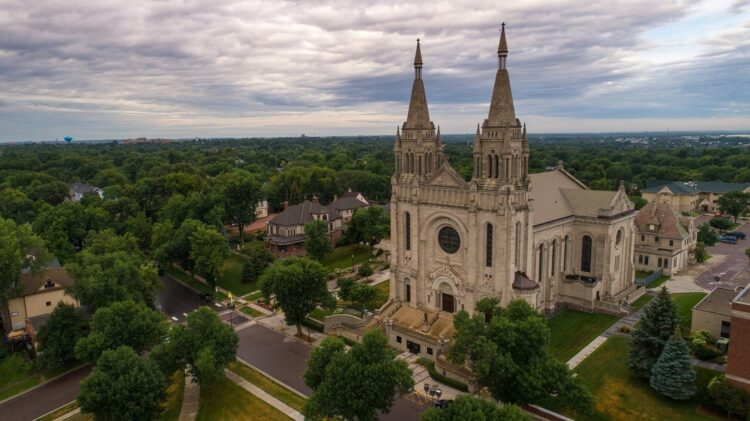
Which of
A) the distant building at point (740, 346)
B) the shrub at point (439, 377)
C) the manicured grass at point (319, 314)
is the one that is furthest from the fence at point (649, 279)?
the manicured grass at point (319, 314)

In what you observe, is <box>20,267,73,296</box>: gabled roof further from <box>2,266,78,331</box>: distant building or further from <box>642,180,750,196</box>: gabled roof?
<box>642,180,750,196</box>: gabled roof

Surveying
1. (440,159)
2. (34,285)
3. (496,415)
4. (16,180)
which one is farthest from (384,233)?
(16,180)

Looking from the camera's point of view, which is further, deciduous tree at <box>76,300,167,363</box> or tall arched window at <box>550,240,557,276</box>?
tall arched window at <box>550,240,557,276</box>

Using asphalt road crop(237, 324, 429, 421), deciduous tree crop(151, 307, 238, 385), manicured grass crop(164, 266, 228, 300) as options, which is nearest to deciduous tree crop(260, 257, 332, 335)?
asphalt road crop(237, 324, 429, 421)

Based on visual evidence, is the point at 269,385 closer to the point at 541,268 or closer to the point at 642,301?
the point at 541,268

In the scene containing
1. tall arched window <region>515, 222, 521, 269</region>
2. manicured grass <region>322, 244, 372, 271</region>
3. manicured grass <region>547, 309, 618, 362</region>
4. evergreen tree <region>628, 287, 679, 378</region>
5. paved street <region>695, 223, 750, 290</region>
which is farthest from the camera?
manicured grass <region>322, 244, 372, 271</region>

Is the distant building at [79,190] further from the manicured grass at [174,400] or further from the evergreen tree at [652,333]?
the evergreen tree at [652,333]
